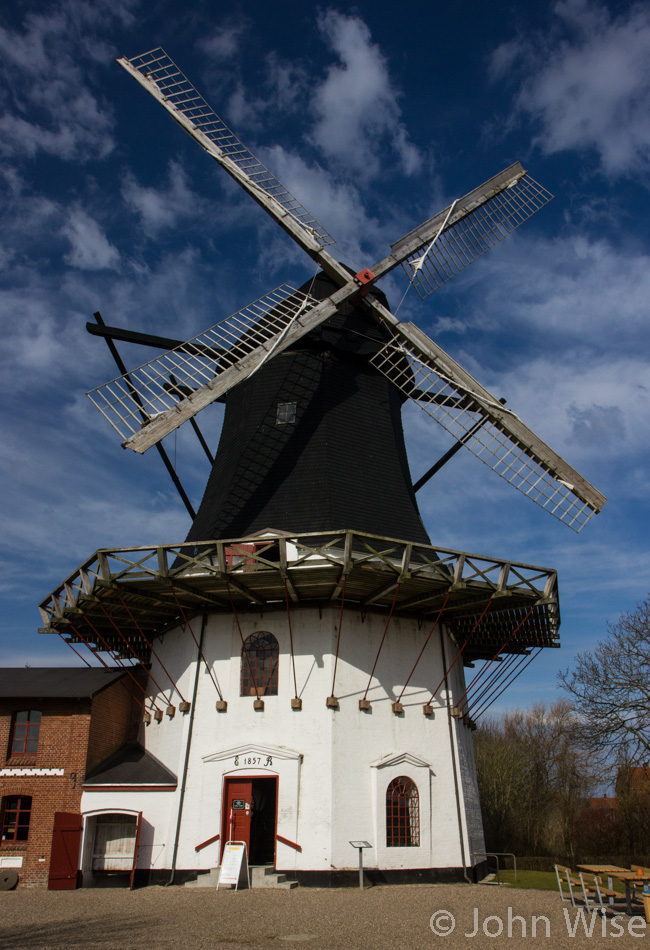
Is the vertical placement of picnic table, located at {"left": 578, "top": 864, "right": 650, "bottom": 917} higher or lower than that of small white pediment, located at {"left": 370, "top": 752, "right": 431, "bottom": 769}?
lower

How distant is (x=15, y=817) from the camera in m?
14.4

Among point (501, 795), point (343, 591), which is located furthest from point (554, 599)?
point (501, 795)

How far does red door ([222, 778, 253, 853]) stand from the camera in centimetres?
1302

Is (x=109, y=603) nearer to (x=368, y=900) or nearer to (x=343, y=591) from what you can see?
(x=343, y=591)

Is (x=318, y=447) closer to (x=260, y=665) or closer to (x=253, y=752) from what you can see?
(x=260, y=665)

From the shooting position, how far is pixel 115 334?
52.9 ft

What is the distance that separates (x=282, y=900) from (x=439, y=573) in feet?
19.6

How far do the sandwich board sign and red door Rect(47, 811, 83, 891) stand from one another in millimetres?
3161

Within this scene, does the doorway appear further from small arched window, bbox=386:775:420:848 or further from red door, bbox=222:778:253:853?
small arched window, bbox=386:775:420:848

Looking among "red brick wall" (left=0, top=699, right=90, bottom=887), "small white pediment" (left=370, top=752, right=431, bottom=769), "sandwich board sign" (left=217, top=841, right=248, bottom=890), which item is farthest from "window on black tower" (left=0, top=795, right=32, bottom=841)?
"small white pediment" (left=370, top=752, right=431, bottom=769)

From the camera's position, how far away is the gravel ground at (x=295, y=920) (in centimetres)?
788

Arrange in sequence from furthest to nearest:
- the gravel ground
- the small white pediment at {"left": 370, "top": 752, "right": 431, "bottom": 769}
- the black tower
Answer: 1. the black tower
2. the small white pediment at {"left": 370, "top": 752, "right": 431, "bottom": 769}
3. the gravel ground

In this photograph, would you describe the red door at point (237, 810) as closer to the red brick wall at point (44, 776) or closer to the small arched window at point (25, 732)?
the red brick wall at point (44, 776)

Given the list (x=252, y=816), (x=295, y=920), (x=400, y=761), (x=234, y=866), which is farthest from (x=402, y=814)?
(x=295, y=920)
